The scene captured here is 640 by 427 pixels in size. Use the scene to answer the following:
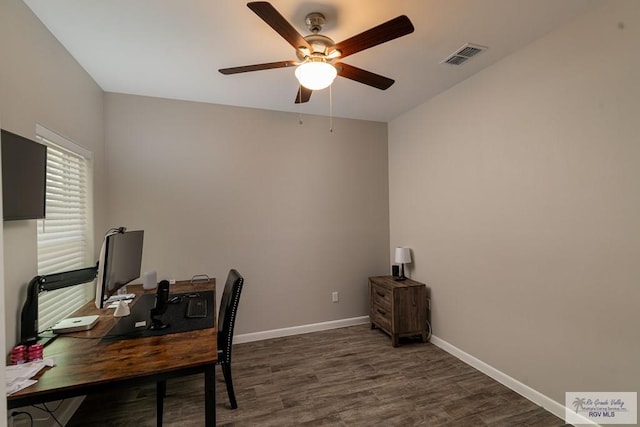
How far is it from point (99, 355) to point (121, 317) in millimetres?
608

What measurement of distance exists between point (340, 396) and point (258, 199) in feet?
7.07

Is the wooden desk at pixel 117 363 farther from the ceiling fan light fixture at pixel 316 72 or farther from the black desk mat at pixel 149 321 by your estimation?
the ceiling fan light fixture at pixel 316 72

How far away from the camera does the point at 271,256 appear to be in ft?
11.5

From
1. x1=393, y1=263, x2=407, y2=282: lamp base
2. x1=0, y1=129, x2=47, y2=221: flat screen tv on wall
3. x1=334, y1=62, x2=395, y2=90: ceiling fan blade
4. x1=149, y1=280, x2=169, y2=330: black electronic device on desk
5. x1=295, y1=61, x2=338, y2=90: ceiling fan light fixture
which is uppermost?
x1=334, y1=62, x2=395, y2=90: ceiling fan blade

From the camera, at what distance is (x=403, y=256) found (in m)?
3.54

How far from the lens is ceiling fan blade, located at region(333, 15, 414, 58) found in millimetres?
1514

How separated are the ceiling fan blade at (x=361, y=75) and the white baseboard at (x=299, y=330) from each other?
9.21 feet

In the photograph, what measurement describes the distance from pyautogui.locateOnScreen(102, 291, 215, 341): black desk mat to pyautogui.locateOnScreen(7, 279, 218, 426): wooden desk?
6 centimetres

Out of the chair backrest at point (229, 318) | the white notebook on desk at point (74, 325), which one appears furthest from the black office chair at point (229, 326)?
the white notebook on desk at point (74, 325)

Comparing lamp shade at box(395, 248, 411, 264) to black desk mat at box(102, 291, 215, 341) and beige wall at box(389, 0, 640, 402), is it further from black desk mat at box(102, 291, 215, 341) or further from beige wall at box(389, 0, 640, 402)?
black desk mat at box(102, 291, 215, 341)

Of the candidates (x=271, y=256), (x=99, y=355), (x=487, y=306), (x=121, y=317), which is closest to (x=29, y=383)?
(x=99, y=355)

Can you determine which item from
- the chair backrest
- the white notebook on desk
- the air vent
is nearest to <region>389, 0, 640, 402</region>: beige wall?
the air vent

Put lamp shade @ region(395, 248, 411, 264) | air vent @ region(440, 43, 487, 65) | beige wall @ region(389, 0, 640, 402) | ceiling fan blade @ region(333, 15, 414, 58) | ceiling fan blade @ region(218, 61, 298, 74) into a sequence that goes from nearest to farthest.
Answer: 1. ceiling fan blade @ region(333, 15, 414, 58)
2. beige wall @ region(389, 0, 640, 402)
3. ceiling fan blade @ region(218, 61, 298, 74)
4. air vent @ region(440, 43, 487, 65)
5. lamp shade @ region(395, 248, 411, 264)

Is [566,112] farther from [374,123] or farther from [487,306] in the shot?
[374,123]
